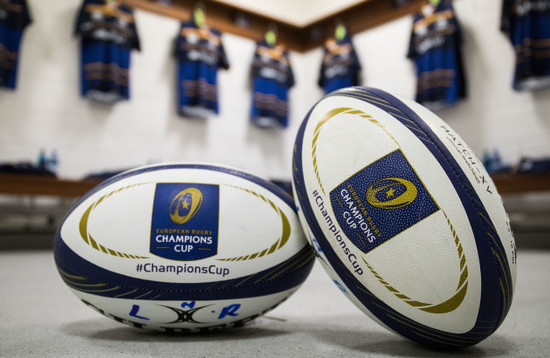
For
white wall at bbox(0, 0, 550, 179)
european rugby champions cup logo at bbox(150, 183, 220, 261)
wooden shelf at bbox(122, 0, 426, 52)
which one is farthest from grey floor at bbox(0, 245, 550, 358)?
wooden shelf at bbox(122, 0, 426, 52)

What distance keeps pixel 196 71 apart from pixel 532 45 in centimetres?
321

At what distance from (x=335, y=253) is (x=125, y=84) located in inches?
161

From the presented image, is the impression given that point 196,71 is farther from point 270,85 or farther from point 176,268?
point 176,268

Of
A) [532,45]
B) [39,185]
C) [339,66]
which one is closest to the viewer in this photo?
[39,185]

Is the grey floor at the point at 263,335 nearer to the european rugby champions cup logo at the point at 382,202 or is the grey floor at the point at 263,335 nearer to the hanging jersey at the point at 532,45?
the european rugby champions cup logo at the point at 382,202

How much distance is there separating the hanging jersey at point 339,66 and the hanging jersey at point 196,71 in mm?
1372

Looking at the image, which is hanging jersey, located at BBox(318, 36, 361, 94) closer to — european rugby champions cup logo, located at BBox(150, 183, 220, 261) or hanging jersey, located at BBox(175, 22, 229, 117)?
hanging jersey, located at BBox(175, 22, 229, 117)

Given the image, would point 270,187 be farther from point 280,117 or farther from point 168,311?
point 280,117

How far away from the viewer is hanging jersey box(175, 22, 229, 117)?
5012 millimetres

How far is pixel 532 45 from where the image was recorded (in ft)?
13.0

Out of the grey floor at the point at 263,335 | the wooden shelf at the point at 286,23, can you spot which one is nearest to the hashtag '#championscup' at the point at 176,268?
the grey floor at the point at 263,335

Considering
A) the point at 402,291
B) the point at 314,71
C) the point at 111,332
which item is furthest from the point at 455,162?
the point at 314,71

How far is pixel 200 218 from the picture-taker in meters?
1.02

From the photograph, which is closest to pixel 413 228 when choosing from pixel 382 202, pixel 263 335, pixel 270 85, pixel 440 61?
pixel 382 202
